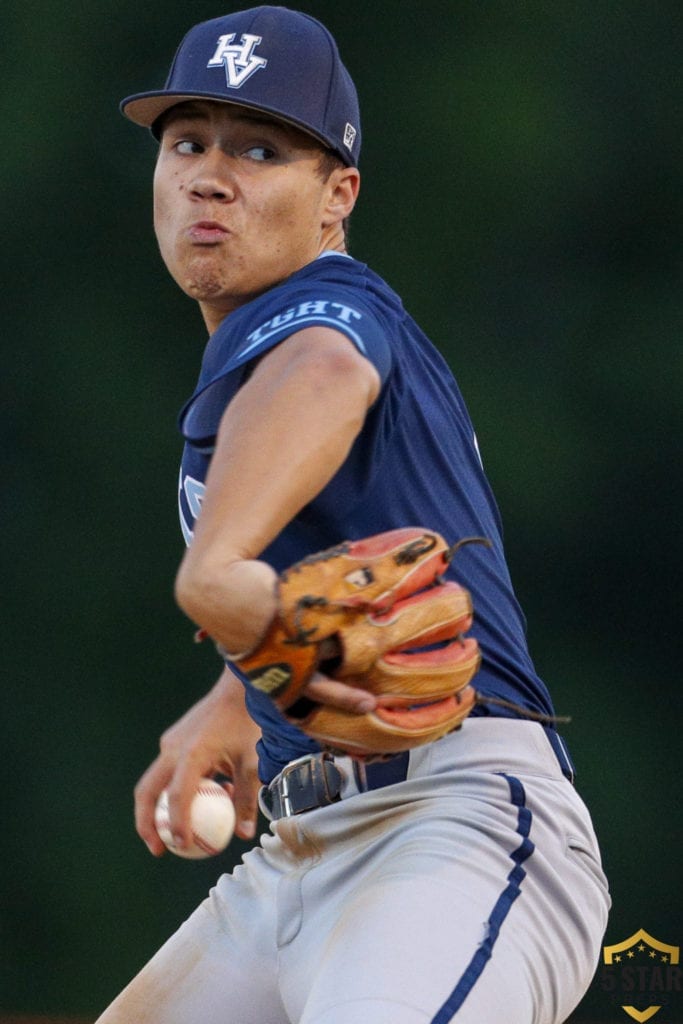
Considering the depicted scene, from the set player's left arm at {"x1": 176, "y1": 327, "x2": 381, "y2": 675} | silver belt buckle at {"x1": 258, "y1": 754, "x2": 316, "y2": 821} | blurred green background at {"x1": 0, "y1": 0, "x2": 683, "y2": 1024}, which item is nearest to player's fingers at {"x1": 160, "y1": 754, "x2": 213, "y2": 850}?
silver belt buckle at {"x1": 258, "y1": 754, "x2": 316, "y2": 821}

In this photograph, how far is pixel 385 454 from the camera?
1.75 m

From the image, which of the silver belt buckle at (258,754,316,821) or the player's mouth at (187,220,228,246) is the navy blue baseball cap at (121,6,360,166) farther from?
the silver belt buckle at (258,754,316,821)

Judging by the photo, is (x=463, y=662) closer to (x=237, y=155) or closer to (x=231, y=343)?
(x=231, y=343)

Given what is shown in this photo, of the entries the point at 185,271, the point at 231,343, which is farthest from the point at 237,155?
the point at 231,343

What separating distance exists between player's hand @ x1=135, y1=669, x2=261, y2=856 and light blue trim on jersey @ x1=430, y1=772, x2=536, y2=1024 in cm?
45

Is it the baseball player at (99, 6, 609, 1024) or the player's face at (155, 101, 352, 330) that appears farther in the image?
the player's face at (155, 101, 352, 330)

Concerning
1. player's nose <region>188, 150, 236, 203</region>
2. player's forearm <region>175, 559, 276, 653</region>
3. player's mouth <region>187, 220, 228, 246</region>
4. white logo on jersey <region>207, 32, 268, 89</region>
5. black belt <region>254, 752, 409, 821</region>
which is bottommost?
black belt <region>254, 752, 409, 821</region>

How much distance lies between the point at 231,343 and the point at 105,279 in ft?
8.34

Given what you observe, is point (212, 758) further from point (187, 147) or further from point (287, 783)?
point (187, 147)

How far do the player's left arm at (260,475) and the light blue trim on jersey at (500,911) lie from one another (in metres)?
0.41

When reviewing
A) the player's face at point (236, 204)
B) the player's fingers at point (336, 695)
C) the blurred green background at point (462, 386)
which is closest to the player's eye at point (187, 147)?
the player's face at point (236, 204)

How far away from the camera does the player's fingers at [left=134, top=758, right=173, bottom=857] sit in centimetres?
201

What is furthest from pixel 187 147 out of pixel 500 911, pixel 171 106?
pixel 500 911

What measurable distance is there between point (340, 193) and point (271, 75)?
229mm
